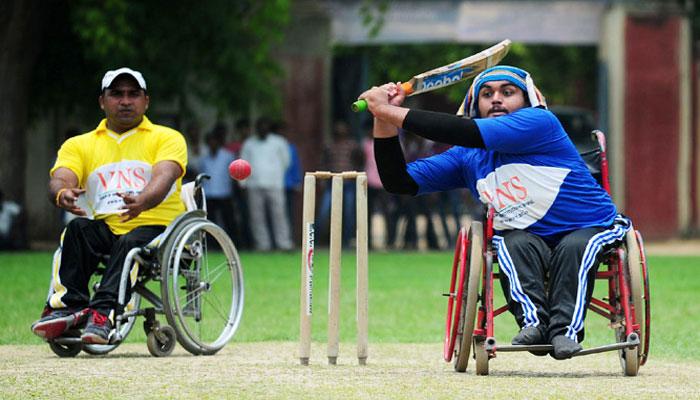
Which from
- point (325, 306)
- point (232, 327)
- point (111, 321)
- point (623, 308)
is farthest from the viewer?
point (325, 306)

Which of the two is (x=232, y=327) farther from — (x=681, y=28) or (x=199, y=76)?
(x=681, y=28)

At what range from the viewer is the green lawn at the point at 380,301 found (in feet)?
32.9

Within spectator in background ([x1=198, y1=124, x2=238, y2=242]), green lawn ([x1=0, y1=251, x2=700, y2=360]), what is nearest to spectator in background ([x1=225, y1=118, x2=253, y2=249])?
spectator in background ([x1=198, y1=124, x2=238, y2=242])

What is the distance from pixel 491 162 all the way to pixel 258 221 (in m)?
13.3

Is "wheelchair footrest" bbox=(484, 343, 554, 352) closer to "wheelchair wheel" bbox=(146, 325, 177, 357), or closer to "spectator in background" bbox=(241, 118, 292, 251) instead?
"wheelchair wheel" bbox=(146, 325, 177, 357)

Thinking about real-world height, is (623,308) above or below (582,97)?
below

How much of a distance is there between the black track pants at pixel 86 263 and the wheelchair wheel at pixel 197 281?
10.6 inches

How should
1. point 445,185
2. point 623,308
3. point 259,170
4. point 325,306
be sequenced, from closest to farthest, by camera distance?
point 623,308 → point 445,185 → point 325,306 → point 259,170

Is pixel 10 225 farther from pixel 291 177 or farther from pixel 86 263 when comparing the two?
pixel 86 263

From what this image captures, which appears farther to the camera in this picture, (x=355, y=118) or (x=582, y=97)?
(x=582, y=97)

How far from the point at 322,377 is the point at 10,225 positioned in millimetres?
13680

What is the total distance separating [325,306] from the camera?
12922mm

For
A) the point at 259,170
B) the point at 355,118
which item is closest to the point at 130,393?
the point at 259,170

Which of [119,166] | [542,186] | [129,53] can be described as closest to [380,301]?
[119,166]
